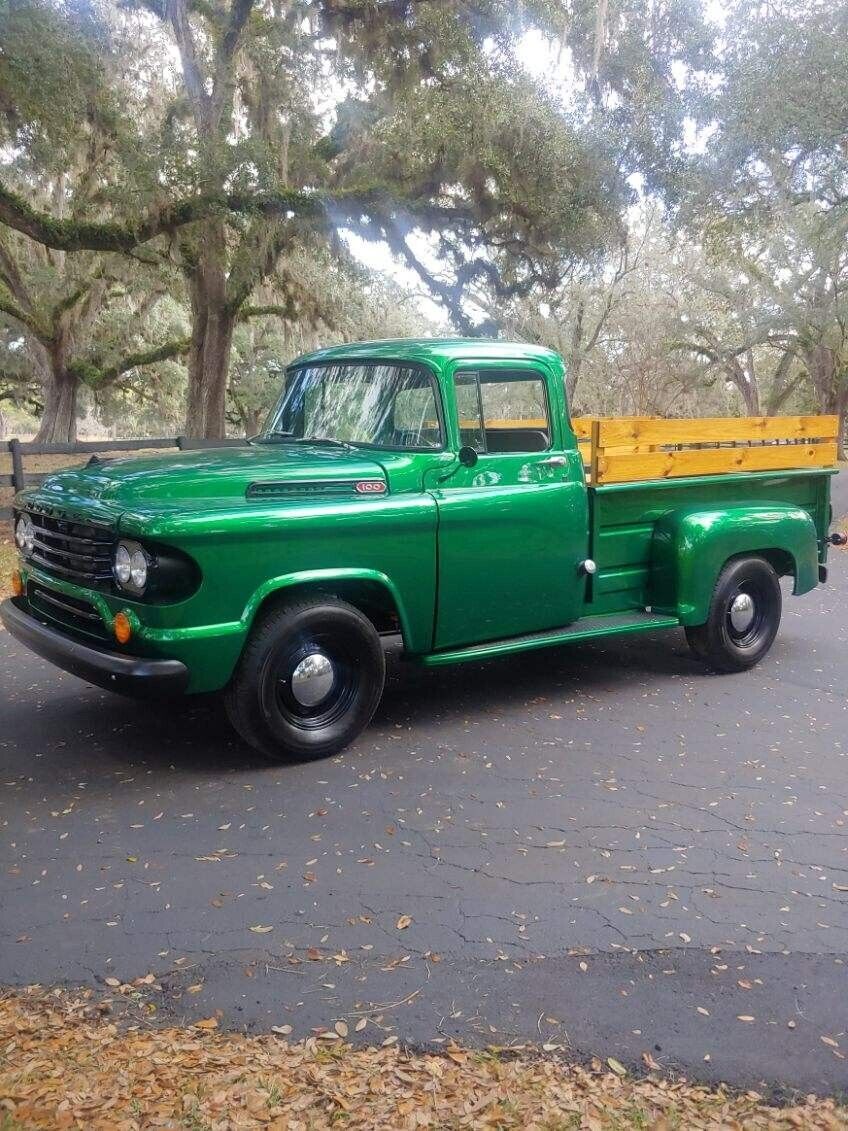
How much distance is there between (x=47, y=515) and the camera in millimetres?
5066

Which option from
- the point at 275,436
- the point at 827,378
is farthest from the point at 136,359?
the point at 827,378

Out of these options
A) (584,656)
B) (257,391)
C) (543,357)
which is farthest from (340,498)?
(257,391)

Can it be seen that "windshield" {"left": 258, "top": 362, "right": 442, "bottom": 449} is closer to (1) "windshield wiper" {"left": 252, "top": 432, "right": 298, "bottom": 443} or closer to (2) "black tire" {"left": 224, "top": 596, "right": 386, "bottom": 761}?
(1) "windshield wiper" {"left": 252, "top": 432, "right": 298, "bottom": 443}

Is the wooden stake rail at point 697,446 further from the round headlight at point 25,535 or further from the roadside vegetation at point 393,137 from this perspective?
the roadside vegetation at point 393,137

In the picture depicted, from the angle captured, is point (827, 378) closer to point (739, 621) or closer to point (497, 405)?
point (739, 621)

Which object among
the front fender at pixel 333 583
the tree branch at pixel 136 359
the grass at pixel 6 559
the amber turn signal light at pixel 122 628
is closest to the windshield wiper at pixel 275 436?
the front fender at pixel 333 583

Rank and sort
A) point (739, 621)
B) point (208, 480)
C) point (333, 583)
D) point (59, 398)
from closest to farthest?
point (208, 480)
point (333, 583)
point (739, 621)
point (59, 398)

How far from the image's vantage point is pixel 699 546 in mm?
6340

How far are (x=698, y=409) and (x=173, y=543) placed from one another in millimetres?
38425

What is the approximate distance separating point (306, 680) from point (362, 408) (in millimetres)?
1717

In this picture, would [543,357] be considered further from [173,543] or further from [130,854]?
[130,854]

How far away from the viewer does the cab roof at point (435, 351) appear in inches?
218

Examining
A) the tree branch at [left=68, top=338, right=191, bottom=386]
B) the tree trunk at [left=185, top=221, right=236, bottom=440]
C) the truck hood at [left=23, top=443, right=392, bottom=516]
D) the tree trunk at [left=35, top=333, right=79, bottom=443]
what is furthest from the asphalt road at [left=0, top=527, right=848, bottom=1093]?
the tree branch at [left=68, top=338, right=191, bottom=386]

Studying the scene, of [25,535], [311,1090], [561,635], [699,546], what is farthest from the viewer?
[699,546]
